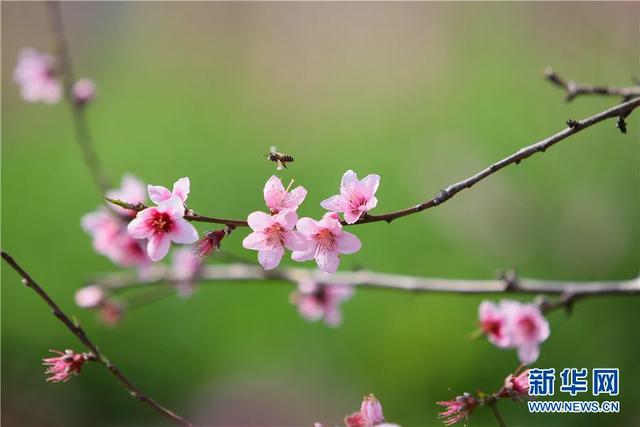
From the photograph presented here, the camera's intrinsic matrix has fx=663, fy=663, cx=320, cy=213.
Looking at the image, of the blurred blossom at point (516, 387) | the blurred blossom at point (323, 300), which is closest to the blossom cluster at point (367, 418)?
the blurred blossom at point (516, 387)

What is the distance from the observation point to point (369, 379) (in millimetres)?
2533

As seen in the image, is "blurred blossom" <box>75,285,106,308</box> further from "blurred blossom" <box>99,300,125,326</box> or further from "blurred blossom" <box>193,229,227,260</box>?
"blurred blossom" <box>193,229,227,260</box>

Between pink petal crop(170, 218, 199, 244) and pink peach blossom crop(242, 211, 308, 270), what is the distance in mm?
76

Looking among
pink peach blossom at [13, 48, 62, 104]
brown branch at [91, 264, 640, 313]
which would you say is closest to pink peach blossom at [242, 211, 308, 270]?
brown branch at [91, 264, 640, 313]

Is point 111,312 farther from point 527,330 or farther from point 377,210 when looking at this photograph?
point 377,210

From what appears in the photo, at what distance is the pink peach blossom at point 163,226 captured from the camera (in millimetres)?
918

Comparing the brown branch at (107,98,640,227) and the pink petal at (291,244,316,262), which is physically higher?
the brown branch at (107,98,640,227)

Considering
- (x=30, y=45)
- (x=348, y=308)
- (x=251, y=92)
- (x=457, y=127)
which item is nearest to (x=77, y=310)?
(x=348, y=308)

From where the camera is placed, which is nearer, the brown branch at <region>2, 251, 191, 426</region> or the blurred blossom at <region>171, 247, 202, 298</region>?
the brown branch at <region>2, 251, 191, 426</region>

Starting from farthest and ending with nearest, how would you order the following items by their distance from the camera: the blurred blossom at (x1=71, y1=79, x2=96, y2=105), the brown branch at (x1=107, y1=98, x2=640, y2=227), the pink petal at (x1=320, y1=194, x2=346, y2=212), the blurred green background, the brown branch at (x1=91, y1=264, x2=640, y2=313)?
the blurred green background < the blurred blossom at (x1=71, y1=79, x2=96, y2=105) < the brown branch at (x1=91, y1=264, x2=640, y2=313) < the pink petal at (x1=320, y1=194, x2=346, y2=212) < the brown branch at (x1=107, y1=98, x2=640, y2=227)

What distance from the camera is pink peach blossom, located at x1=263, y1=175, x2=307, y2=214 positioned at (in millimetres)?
938

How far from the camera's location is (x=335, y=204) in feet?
3.10

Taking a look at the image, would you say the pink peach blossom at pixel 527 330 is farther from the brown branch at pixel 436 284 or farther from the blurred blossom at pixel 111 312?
the blurred blossom at pixel 111 312

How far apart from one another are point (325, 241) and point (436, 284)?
0.61 m
